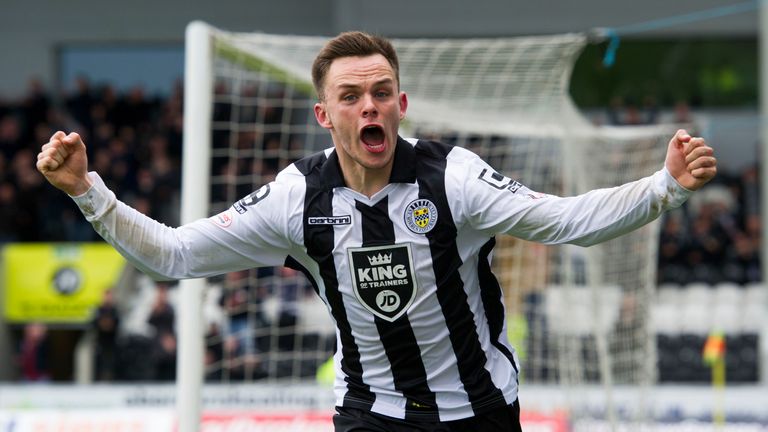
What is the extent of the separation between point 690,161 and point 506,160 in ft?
16.4

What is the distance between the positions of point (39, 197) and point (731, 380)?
29.7 feet

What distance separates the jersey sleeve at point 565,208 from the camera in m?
3.62

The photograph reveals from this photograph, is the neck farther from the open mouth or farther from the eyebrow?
the eyebrow

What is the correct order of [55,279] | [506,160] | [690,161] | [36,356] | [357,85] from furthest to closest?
1. [55,279]
2. [36,356]
3. [506,160]
4. [357,85]
5. [690,161]

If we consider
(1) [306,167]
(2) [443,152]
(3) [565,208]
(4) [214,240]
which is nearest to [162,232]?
(4) [214,240]

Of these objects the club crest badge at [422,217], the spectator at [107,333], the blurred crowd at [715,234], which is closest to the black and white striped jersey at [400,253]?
the club crest badge at [422,217]

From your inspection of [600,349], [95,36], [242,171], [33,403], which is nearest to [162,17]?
[95,36]

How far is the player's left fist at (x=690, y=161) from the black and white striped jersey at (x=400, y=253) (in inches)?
10.5

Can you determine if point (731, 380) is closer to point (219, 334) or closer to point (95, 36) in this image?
point (219, 334)

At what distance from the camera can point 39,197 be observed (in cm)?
1608

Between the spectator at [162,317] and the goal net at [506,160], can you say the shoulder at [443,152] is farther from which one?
the spectator at [162,317]

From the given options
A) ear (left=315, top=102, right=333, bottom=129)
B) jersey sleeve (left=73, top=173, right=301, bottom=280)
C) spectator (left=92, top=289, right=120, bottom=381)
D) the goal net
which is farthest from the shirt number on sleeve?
spectator (left=92, top=289, right=120, bottom=381)

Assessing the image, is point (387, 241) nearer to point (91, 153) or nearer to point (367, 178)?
point (367, 178)

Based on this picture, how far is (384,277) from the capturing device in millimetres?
3865
